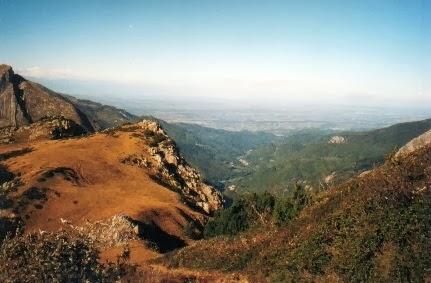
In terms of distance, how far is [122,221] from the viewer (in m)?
75.2

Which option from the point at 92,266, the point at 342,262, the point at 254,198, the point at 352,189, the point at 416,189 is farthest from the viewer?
the point at 254,198

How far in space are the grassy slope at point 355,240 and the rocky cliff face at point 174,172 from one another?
52.2 metres

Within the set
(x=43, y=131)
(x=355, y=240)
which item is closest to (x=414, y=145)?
(x=355, y=240)

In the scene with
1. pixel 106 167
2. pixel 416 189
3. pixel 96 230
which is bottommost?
pixel 96 230

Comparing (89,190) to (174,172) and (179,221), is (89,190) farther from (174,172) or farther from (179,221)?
A: (174,172)

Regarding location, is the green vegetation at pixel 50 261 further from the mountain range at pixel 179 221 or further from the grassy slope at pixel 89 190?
the grassy slope at pixel 89 190

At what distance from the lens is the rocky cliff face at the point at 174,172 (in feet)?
352

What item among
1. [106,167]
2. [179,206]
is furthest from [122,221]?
[106,167]

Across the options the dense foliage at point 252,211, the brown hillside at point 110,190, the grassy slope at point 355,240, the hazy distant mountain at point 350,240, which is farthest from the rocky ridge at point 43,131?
the grassy slope at point 355,240

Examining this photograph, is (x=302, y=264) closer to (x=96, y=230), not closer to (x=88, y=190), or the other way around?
(x=96, y=230)

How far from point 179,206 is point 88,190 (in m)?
18.0

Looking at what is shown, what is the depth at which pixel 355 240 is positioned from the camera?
37.1 m

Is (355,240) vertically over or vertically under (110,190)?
over

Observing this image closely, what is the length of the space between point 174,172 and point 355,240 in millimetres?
81133
